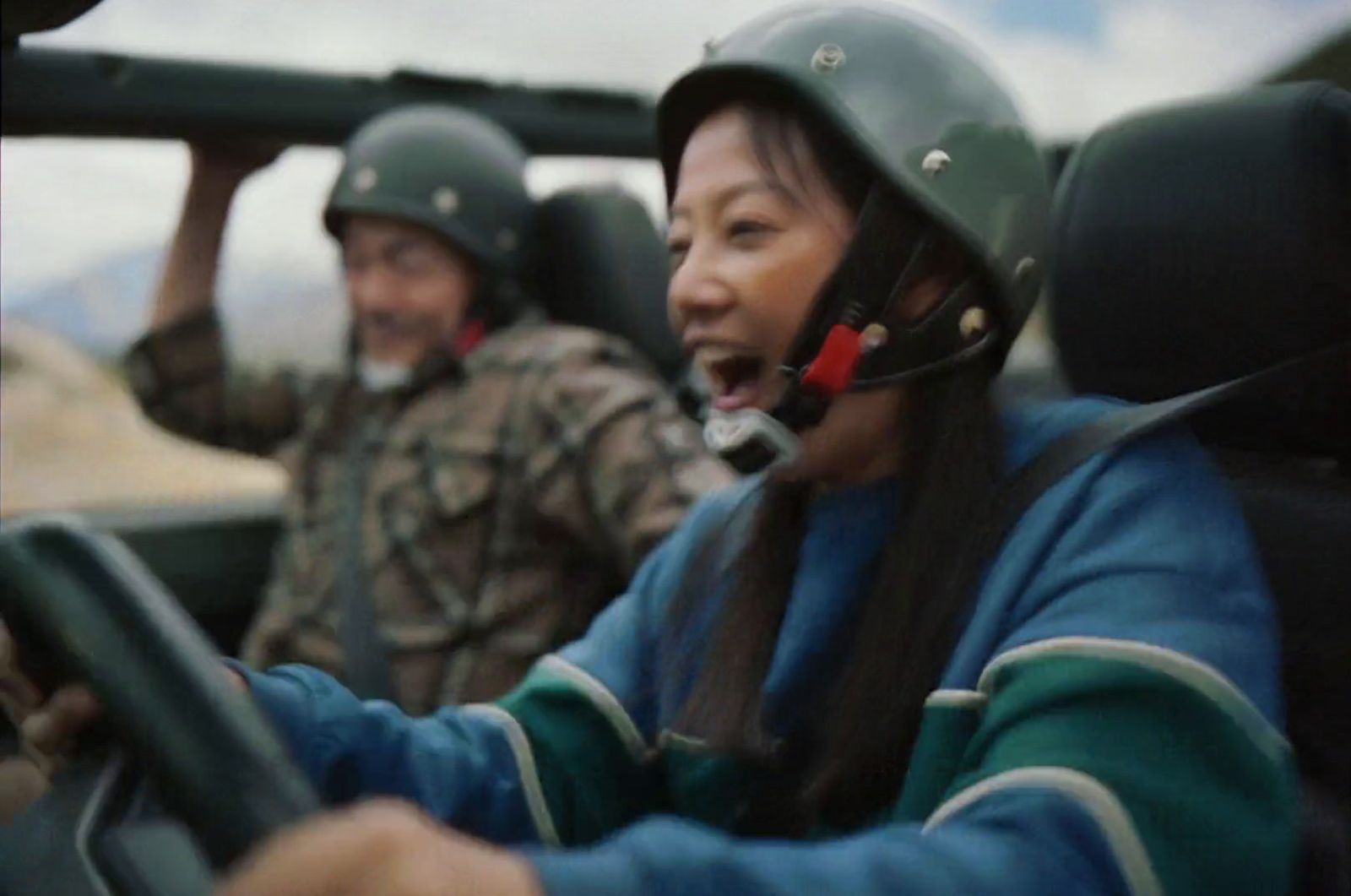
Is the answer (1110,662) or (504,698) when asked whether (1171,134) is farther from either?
(504,698)

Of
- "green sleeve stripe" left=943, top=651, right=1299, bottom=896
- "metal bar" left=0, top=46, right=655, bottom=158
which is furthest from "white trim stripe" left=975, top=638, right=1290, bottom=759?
"metal bar" left=0, top=46, right=655, bottom=158

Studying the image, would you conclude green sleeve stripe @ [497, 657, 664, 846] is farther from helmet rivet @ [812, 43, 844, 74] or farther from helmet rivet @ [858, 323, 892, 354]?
helmet rivet @ [812, 43, 844, 74]

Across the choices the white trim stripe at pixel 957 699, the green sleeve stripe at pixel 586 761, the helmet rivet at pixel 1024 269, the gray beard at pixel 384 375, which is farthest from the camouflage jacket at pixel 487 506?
the white trim stripe at pixel 957 699

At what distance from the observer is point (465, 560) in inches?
102

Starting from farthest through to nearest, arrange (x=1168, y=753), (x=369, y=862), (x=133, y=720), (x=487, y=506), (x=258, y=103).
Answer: (x=258, y=103), (x=487, y=506), (x=1168, y=753), (x=133, y=720), (x=369, y=862)

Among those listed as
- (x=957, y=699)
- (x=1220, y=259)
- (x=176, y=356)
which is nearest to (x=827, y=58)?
(x=1220, y=259)

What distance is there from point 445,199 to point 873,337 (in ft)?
5.89

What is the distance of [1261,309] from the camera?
1.29 m

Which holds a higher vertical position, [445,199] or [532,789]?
[532,789]

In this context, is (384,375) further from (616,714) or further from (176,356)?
(616,714)

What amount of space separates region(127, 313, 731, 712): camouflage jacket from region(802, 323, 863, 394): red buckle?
1100 millimetres

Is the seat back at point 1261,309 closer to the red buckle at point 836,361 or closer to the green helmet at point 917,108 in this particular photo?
the green helmet at point 917,108

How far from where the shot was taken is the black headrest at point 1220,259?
1.27 m

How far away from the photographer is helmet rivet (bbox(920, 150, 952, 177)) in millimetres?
1283
